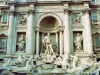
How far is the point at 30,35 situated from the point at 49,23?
3.99m

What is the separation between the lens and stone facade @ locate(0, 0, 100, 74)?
90.4 feet

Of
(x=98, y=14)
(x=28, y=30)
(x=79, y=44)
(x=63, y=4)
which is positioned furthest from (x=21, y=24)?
(x=98, y=14)

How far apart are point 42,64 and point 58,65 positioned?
1948mm

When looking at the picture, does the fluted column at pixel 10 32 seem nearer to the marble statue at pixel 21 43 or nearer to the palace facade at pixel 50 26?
the palace facade at pixel 50 26

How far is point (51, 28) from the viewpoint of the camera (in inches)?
1185

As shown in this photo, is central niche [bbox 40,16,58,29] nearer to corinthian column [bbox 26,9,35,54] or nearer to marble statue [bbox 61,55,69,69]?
corinthian column [bbox 26,9,35,54]

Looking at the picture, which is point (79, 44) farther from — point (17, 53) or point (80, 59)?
point (17, 53)

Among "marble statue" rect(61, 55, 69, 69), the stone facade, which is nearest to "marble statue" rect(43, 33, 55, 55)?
the stone facade

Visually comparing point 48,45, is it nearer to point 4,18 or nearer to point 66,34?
point 66,34

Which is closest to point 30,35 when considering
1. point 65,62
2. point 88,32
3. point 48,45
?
point 48,45

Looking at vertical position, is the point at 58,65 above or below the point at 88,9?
below

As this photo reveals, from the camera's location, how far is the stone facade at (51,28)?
90.4 ft

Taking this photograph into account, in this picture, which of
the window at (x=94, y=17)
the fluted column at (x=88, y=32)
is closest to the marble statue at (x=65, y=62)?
the fluted column at (x=88, y=32)

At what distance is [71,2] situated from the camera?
96.6 feet
